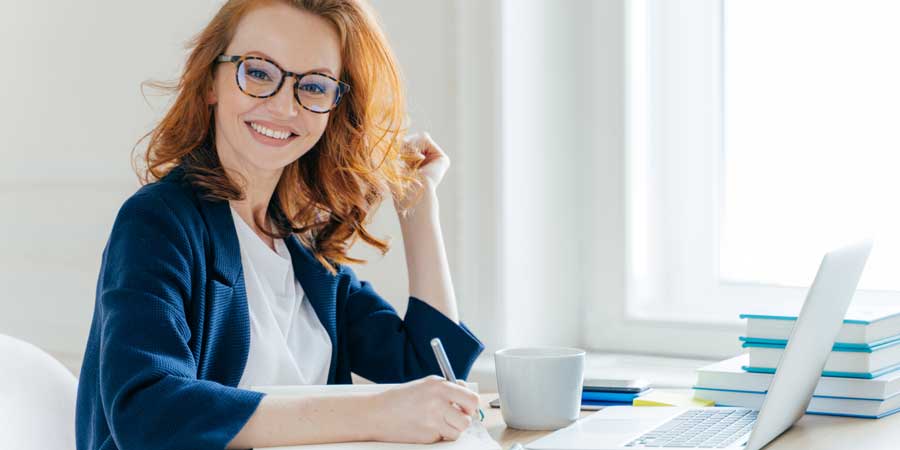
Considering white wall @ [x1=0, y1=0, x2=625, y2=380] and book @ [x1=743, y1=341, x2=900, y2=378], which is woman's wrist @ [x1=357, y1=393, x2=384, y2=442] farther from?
white wall @ [x1=0, y1=0, x2=625, y2=380]

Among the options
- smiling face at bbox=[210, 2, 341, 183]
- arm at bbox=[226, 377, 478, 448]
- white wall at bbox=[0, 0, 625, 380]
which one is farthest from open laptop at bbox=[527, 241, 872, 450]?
white wall at bbox=[0, 0, 625, 380]

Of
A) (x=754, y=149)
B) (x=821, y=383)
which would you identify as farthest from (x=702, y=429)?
(x=754, y=149)

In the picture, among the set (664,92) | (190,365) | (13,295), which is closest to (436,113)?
(664,92)

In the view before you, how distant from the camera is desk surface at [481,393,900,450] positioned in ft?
3.60

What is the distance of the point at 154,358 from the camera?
1.04 meters

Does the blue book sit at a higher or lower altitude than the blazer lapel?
lower

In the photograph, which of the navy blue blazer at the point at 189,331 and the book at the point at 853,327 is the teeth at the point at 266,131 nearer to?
the navy blue blazer at the point at 189,331

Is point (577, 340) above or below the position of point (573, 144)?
below

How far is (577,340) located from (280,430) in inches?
40.1

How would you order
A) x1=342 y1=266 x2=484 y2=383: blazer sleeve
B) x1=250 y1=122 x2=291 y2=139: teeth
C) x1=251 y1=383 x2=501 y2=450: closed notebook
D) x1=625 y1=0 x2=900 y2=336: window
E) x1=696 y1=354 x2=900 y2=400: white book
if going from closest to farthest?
x1=251 y1=383 x2=501 y2=450: closed notebook < x1=696 y1=354 x2=900 y2=400: white book < x1=250 y1=122 x2=291 y2=139: teeth < x1=342 y1=266 x2=484 y2=383: blazer sleeve < x1=625 y1=0 x2=900 y2=336: window

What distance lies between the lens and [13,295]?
7.66ft

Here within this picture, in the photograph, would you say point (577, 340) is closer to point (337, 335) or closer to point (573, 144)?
point (573, 144)

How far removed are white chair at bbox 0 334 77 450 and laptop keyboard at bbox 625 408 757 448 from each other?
71 centimetres

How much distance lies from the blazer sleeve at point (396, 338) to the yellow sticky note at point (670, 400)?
0.79 feet
